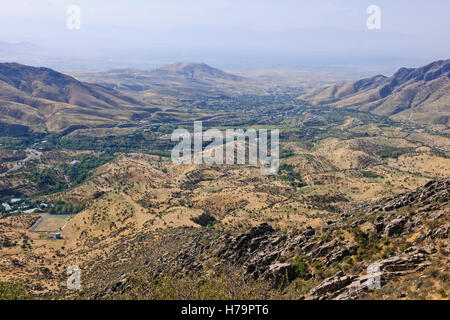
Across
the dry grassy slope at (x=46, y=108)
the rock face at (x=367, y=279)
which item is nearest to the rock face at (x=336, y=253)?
the rock face at (x=367, y=279)

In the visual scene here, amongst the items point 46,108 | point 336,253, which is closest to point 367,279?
point 336,253

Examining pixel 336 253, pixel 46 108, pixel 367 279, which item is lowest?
pixel 336 253

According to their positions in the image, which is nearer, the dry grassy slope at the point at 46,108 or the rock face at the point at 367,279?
the rock face at the point at 367,279

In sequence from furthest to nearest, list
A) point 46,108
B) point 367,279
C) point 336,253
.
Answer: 1. point 46,108
2. point 336,253
3. point 367,279

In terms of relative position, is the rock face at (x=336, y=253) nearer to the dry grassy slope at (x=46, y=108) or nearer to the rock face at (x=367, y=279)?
the rock face at (x=367, y=279)

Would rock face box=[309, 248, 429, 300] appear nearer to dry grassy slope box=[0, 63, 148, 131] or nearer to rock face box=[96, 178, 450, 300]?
rock face box=[96, 178, 450, 300]

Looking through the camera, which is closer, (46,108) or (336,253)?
(336,253)

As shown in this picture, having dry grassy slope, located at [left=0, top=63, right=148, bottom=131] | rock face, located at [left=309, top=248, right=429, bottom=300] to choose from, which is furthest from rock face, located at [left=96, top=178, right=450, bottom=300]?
dry grassy slope, located at [left=0, top=63, right=148, bottom=131]

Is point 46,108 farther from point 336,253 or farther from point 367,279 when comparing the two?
point 367,279

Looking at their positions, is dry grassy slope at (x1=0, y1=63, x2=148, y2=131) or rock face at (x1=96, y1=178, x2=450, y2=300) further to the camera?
dry grassy slope at (x1=0, y1=63, x2=148, y2=131)

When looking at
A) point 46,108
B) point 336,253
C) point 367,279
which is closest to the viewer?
point 367,279

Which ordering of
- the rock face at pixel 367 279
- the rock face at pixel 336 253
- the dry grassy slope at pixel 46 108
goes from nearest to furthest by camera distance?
1. the rock face at pixel 367 279
2. the rock face at pixel 336 253
3. the dry grassy slope at pixel 46 108
